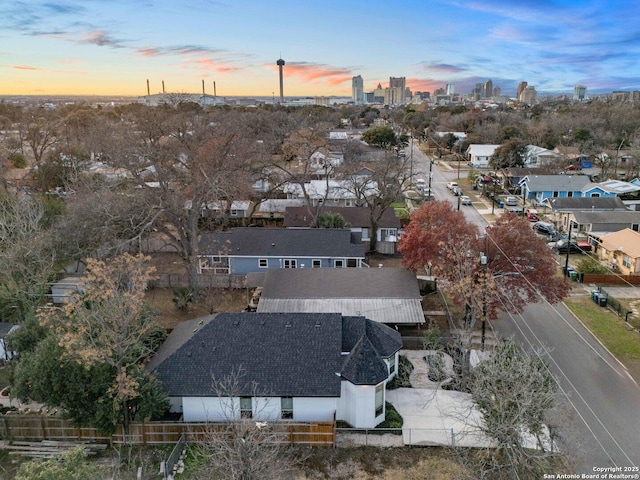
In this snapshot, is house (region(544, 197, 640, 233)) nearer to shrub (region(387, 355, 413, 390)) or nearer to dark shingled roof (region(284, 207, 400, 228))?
dark shingled roof (region(284, 207, 400, 228))

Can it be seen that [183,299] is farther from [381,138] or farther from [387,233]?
[381,138]

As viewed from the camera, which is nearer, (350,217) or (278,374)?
(278,374)

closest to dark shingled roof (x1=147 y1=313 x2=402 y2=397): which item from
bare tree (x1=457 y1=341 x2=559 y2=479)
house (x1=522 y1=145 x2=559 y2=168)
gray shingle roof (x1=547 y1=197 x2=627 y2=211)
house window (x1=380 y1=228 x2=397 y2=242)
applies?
bare tree (x1=457 y1=341 x2=559 y2=479)

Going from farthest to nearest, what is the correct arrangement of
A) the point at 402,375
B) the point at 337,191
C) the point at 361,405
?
1. the point at 337,191
2. the point at 402,375
3. the point at 361,405

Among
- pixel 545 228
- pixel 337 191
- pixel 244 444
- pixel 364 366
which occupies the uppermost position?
pixel 337 191

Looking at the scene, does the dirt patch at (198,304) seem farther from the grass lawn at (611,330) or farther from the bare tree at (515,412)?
the grass lawn at (611,330)

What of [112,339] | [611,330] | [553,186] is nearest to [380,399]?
[112,339]

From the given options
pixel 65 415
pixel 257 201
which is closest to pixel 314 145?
pixel 257 201
